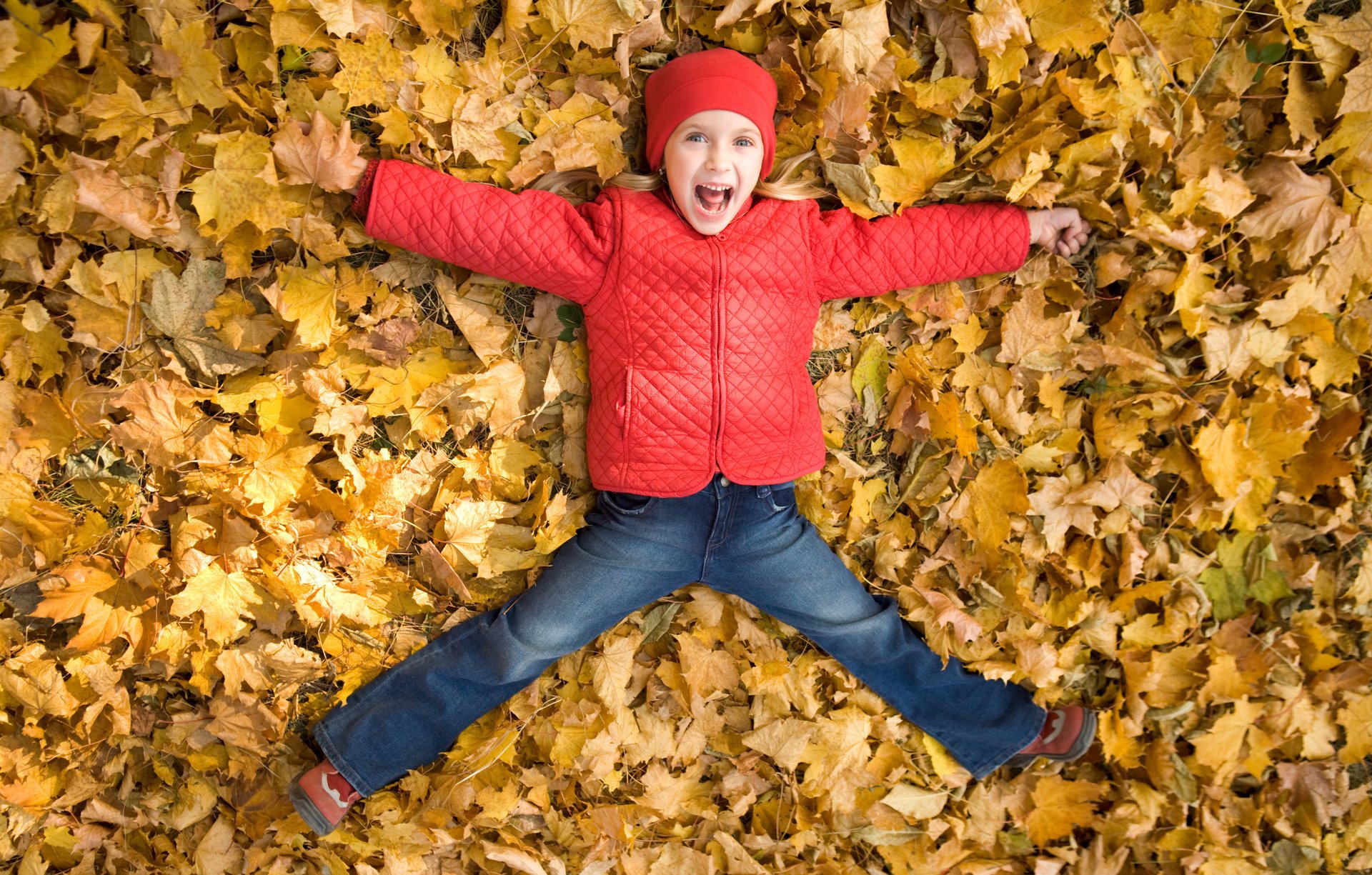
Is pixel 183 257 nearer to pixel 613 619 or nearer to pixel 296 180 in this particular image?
pixel 296 180

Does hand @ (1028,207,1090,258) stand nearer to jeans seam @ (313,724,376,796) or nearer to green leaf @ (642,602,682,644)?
green leaf @ (642,602,682,644)

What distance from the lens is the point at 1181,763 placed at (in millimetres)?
2607

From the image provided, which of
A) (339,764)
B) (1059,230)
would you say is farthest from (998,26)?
(339,764)

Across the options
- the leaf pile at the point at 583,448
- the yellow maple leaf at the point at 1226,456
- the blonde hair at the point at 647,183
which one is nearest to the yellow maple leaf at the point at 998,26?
the leaf pile at the point at 583,448

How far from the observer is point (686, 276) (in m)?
2.15

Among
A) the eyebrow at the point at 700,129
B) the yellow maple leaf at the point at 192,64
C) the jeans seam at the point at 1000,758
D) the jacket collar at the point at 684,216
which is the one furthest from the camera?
the jeans seam at the point at 1000,758

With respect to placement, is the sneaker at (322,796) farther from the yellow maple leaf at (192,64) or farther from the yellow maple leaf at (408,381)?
the yellow maple leaf at (192,64)

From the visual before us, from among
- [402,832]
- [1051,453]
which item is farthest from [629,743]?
[1051,453]

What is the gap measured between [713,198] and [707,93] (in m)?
0.27

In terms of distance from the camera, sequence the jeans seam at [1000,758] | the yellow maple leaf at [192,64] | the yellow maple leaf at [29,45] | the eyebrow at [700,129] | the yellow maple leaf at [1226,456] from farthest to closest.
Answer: the jeans seam at [1000,758] → the yellow maple leaf at [1226,456] → the eyebrow at [700,129] → the yellow maple leaf at [192,64] → the yellow maple leaf at [29,45]

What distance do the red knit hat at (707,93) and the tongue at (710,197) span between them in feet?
0.56

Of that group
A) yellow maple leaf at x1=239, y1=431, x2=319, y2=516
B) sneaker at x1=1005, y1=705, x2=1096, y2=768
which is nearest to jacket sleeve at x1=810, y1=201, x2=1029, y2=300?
sneaker at x1=1005, y1=705, x2=1096, y2=768

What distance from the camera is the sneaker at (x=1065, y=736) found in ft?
8.40

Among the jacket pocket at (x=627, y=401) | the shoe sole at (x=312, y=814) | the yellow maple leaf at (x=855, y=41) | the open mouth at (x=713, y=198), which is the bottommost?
the shoe sole at (x=312, y=814)
